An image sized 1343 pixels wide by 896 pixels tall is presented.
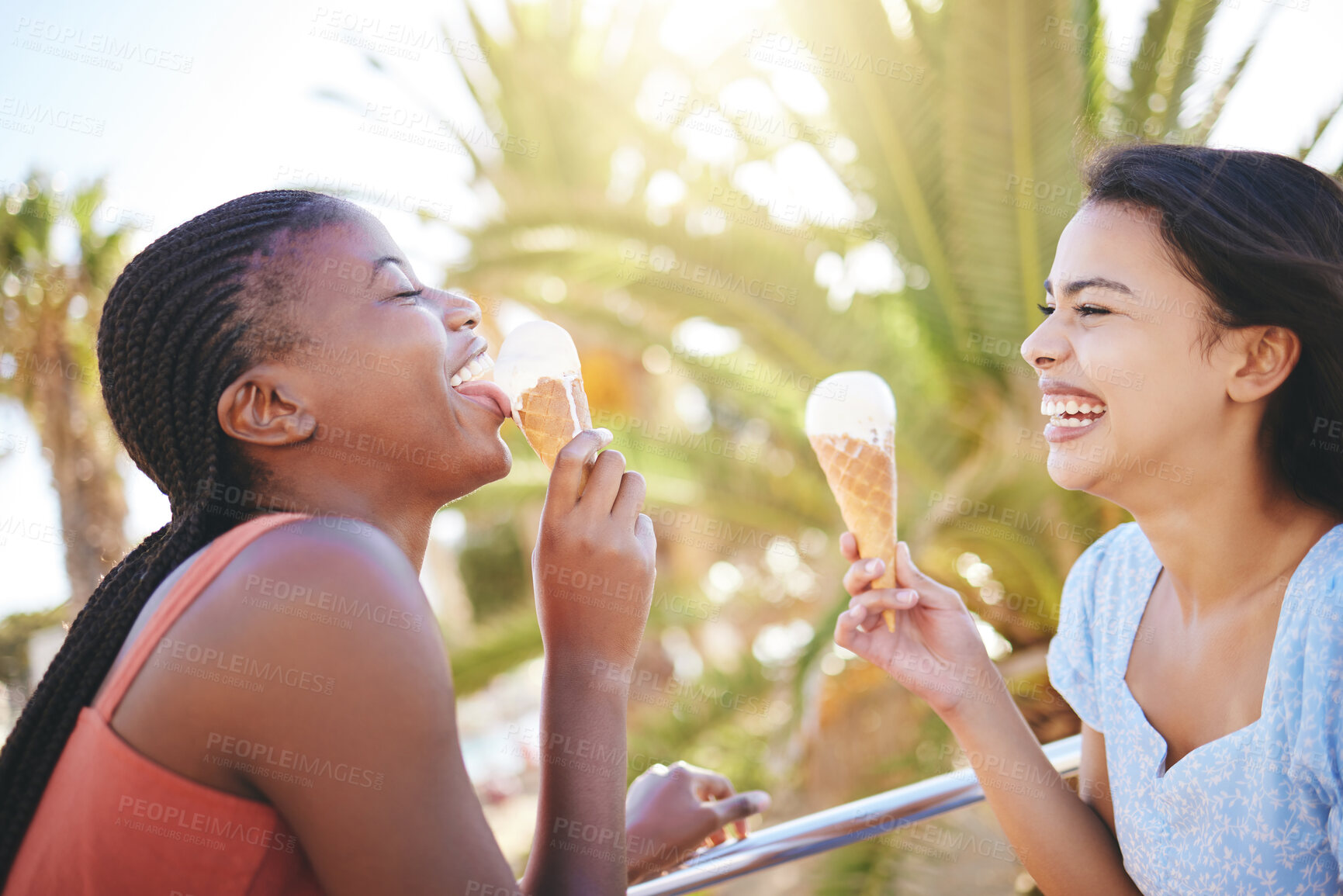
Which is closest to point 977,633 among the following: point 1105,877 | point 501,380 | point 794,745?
point 1105,877

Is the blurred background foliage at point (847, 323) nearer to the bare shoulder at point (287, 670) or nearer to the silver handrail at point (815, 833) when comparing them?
the silver handrail at point (815, 833)

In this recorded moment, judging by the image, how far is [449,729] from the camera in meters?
1.29

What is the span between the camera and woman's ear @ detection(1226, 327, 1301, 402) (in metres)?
2.00

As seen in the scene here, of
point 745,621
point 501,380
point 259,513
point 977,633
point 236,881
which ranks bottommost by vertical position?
point 745,621

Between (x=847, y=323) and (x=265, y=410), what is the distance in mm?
4589

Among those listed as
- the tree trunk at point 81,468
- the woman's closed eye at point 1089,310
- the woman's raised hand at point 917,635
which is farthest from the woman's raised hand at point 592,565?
the tree trunk at point 81,468

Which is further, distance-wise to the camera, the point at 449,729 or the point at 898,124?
the point at 898,124

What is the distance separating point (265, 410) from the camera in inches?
62.1

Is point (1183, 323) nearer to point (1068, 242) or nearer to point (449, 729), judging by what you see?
point (1068, 242)

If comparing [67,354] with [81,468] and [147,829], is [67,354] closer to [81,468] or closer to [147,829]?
[81,468]

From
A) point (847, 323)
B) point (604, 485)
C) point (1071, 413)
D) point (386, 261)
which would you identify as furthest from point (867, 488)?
point (847, 323)

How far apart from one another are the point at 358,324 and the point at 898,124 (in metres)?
4.45

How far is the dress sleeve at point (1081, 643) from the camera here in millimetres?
2365

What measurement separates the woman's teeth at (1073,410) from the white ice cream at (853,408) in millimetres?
406
